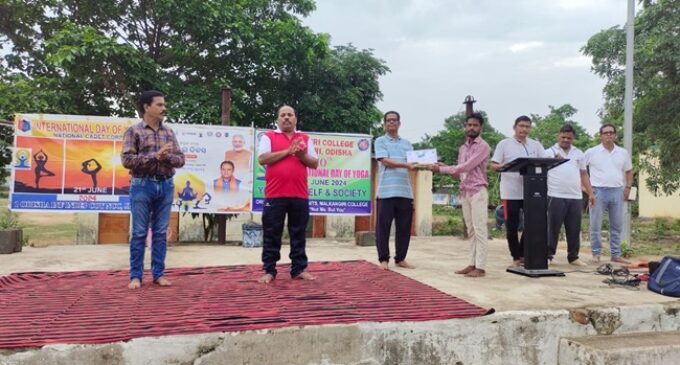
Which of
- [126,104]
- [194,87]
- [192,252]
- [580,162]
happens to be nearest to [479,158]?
[580,162]

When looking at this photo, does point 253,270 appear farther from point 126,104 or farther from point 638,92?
point 638,92

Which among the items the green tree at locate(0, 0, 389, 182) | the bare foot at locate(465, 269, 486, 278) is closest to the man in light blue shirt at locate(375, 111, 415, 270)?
the bare foot at locate(465, 269, 486, 278)

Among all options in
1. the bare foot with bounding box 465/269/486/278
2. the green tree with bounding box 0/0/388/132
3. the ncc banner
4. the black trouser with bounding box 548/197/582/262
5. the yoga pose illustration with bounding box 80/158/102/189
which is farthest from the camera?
the green tree with bounding box 0/0/388/132

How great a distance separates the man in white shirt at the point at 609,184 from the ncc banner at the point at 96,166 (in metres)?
4.58

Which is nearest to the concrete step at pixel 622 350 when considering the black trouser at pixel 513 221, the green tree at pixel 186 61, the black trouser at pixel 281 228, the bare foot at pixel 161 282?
the black trouser at pixel 513 221

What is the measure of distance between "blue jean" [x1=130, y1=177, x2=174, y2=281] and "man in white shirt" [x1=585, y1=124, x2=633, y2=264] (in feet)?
15.8

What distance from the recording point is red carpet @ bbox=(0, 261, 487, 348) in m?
2.71

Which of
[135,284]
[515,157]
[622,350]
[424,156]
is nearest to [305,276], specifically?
[135,284]

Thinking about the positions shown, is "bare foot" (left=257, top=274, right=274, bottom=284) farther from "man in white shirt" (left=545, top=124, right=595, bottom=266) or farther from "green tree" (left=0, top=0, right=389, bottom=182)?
"green tree" (left=0, top=0, right=389, bottom=182)

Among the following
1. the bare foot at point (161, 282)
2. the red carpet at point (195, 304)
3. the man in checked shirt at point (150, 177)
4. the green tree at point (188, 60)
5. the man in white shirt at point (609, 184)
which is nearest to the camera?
the red carpet at point (195, 304)

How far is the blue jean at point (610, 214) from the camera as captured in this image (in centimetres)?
575

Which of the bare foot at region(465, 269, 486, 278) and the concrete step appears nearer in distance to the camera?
the concrete step

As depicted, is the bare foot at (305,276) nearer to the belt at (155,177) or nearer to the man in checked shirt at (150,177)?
the man in checked shirt at (150,177)

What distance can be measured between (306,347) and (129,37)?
32.9 ft
